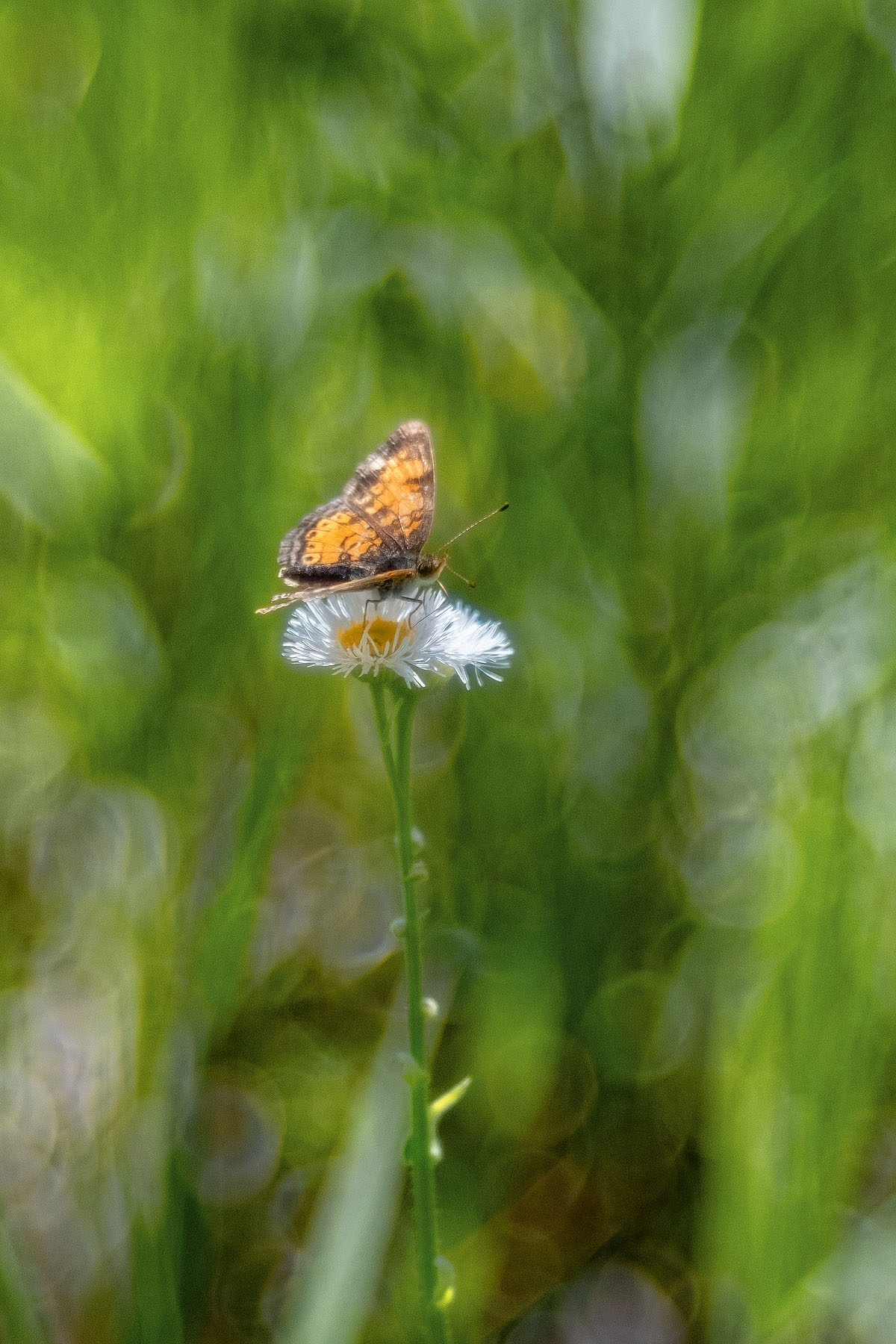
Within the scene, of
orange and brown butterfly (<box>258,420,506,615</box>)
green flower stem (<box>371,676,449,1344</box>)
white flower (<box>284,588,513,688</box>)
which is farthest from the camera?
orange and brown butterfly (<box>258,420,506,615</box>)

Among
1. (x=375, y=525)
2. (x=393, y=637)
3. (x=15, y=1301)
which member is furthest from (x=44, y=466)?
(x=15, y=1301)

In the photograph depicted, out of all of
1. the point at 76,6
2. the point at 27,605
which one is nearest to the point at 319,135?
the point at 76,6

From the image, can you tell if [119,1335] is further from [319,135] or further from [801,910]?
[319,135]

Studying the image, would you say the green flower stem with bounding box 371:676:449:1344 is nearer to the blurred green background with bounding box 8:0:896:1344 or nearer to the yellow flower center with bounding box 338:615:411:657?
the yellow flower center with bounding box 338:615:411:657

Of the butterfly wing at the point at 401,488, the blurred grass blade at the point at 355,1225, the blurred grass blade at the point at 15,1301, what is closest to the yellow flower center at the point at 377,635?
the butterfly wing at the point at 401,488

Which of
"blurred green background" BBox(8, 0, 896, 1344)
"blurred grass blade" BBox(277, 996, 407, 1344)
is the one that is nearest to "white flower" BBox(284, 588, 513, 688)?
"blurred green background" BBox(8, 0, 896, 1344)

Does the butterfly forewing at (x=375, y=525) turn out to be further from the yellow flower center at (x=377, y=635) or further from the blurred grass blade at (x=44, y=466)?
the blurred grass blade at (x=44, y=466)

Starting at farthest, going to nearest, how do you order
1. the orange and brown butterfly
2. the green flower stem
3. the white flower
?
1. the orange and brown butterfly
2. the white flower
3. the green flower stem
